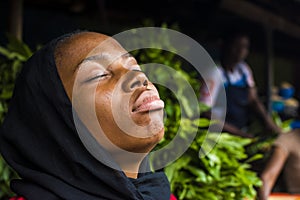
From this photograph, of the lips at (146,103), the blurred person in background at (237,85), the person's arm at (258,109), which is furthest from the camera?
the person's arm at (258,109)

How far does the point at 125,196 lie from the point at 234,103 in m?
2.76

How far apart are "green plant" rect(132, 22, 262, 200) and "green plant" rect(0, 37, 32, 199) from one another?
0.60 metres

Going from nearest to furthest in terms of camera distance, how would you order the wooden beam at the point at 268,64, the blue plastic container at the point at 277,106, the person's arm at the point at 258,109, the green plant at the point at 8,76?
the green plant at the point at 8,76 → the person's arm at the point at 258,109 → the wooden beam at the point at 268,64 → the blue plastic container at the point at 277,106

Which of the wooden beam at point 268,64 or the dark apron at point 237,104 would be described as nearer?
the dark apron at point 237,104

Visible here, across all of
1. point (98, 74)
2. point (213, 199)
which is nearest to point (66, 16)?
point (213, 199)

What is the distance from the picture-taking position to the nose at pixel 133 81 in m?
1.21

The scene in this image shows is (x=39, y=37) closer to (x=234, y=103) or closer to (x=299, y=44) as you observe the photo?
(x=234, y=103)

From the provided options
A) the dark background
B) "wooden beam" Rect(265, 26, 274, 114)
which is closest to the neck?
the dark background

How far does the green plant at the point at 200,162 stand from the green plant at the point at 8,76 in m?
0.60

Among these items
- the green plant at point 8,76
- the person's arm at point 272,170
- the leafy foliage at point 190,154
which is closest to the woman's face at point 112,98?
the leafy foliage at point 190,154

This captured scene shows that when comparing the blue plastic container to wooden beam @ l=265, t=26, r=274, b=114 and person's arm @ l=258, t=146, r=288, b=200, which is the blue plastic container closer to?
wooden beam @ l=265, t=26, r=274, b=114

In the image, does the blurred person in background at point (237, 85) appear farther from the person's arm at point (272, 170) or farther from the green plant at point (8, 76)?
the green plant at point (8, 76)

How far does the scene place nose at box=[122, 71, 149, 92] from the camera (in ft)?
3.99

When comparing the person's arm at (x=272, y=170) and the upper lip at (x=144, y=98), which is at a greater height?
the upper lip at (x=144, y=98)
